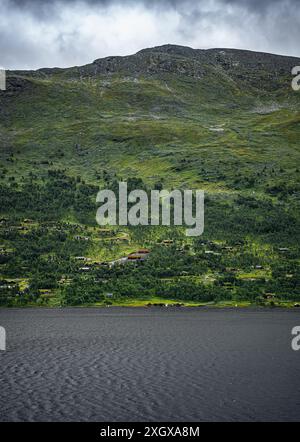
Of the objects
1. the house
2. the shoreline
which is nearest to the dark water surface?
the shoreline

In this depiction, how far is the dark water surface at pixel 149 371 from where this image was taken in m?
53.4

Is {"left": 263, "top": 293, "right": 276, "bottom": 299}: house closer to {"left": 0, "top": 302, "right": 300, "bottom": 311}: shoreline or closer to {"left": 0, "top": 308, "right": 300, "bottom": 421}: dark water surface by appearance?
{"left": 0, "top": 302, "right": 300, "bottom": 311}: shoreline

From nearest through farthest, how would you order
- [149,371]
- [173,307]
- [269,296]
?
1. [149,371]
2. [269,296]
3. [173,307]

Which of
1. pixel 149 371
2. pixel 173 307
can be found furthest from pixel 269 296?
pixel 149 371

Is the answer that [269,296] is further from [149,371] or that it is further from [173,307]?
[149,371]

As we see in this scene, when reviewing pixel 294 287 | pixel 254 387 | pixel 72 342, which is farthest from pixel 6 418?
pixel 294 287

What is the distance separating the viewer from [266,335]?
115m

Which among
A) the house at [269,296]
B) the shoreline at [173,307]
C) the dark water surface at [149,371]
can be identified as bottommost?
the shoreline at [173,307]

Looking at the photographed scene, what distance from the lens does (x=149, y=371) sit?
7512 centimetres

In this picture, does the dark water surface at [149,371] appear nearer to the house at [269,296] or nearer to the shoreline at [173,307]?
the shoreline at [173,307]

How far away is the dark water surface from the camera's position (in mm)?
53438

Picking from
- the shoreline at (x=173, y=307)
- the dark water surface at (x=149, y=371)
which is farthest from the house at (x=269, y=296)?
the dark water surface at (x=149, y=371)
